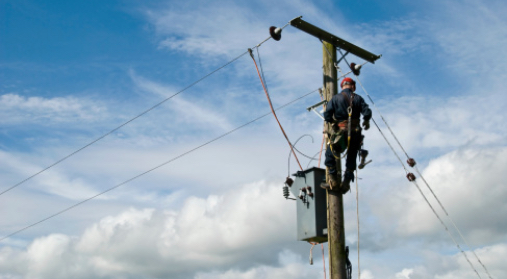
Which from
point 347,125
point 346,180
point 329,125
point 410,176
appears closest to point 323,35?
point 329,125

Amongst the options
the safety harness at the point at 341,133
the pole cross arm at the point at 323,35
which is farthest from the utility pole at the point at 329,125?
the safety harness at the point at 341,133

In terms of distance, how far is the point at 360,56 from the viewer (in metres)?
9.96

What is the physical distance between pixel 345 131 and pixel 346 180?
0.71 metres

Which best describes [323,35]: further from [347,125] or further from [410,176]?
[410,176]

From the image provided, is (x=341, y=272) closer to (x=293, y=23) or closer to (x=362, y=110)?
(x=362, y=110)

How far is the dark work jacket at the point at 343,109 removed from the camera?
8.46 meters

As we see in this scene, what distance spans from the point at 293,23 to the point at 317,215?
3.01m

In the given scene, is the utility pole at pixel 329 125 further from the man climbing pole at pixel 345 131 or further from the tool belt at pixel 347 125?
the tool belt at pixel 347 125

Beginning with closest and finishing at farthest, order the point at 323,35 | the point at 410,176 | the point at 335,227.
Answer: the point at 335,227
the point at 323,35
the point at 410,176

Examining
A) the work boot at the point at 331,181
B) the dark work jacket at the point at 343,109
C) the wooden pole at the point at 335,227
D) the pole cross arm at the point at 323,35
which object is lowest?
the wooden pole at the point at 335,227

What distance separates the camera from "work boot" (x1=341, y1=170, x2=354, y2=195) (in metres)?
8.55

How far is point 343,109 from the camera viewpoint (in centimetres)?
848

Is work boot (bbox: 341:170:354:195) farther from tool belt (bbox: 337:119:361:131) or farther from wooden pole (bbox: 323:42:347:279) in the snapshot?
tool belt (bbox: 337:119:361:131)

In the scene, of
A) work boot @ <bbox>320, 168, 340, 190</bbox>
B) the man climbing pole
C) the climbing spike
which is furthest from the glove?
the climbing spike
